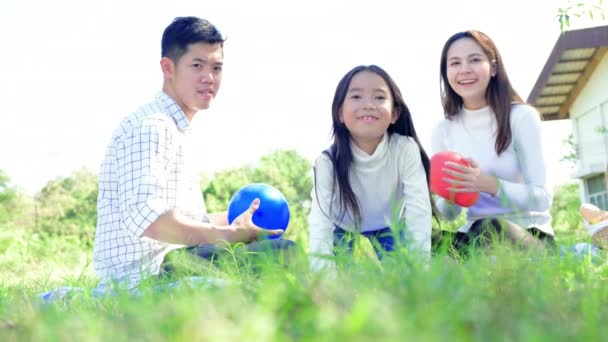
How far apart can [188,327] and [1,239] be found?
1324cm

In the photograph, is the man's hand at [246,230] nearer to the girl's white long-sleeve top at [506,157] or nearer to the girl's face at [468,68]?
the girl's white long-sleeve top at [506,157]

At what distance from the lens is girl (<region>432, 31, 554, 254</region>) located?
17.4ft

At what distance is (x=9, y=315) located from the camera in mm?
2717

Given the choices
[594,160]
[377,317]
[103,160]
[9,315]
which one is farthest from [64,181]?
[377,317]

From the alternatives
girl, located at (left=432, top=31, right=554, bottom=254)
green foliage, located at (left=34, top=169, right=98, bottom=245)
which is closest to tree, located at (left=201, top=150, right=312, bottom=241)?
green foliage, located at (left=34, top=169, right=98, bottom=245)

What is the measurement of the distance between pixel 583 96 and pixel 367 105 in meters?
15.8

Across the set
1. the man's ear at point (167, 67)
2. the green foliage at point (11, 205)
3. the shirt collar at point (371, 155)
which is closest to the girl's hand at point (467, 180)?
the shirt collar at point (371, 155)

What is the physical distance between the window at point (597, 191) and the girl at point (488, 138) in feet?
49.1

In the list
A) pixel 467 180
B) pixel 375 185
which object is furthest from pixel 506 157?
pixel 375 185

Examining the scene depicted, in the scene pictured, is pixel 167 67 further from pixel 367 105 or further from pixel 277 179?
pixel 277 179

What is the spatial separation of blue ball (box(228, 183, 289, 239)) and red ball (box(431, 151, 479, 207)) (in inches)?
47.7

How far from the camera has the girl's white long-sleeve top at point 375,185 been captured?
17.2ft

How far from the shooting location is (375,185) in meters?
5.51

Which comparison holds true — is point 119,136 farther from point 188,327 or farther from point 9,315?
point 188,327
